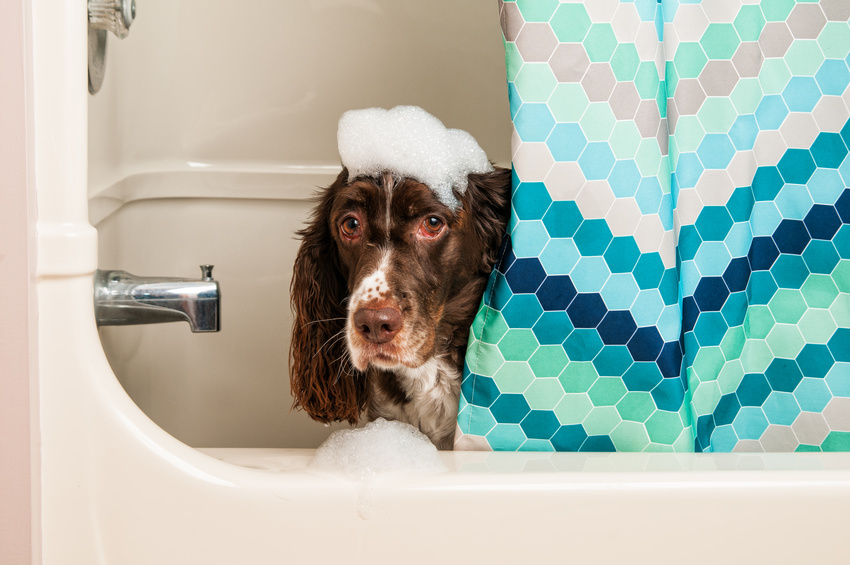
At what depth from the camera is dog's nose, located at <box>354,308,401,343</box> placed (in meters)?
1.34

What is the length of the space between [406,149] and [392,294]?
0.36 metres

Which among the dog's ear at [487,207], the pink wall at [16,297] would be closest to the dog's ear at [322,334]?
the dog's ear at [487,207]

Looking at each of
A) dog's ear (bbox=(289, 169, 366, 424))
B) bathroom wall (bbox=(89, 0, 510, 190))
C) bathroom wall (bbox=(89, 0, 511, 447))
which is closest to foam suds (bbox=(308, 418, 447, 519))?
dog's ear (bbox=(289, 169, 366, 424))

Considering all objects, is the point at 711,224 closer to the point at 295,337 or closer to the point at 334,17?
the point at 295,337

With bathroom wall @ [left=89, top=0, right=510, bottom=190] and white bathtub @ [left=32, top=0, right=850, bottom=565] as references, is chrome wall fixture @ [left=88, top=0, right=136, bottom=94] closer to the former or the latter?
white bathtub @ [left=32, top=0, right=850, bottom=565]

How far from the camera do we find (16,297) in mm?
863

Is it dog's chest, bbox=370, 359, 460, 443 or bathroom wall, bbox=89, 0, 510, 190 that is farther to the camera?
bathroom wall, bbox=89, 0, 510, 190

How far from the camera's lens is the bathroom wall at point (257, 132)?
6.78 ft

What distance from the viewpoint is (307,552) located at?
922 mm

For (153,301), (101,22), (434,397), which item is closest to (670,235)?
(434,397)

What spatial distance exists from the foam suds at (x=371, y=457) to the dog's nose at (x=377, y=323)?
0.67 ft

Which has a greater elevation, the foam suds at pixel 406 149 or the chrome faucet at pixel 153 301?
the foam suds at pixel 406 149

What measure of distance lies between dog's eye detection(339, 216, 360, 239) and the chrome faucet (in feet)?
1.78

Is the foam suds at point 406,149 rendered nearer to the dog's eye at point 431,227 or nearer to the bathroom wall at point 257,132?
the dog's eye at point 431,227
